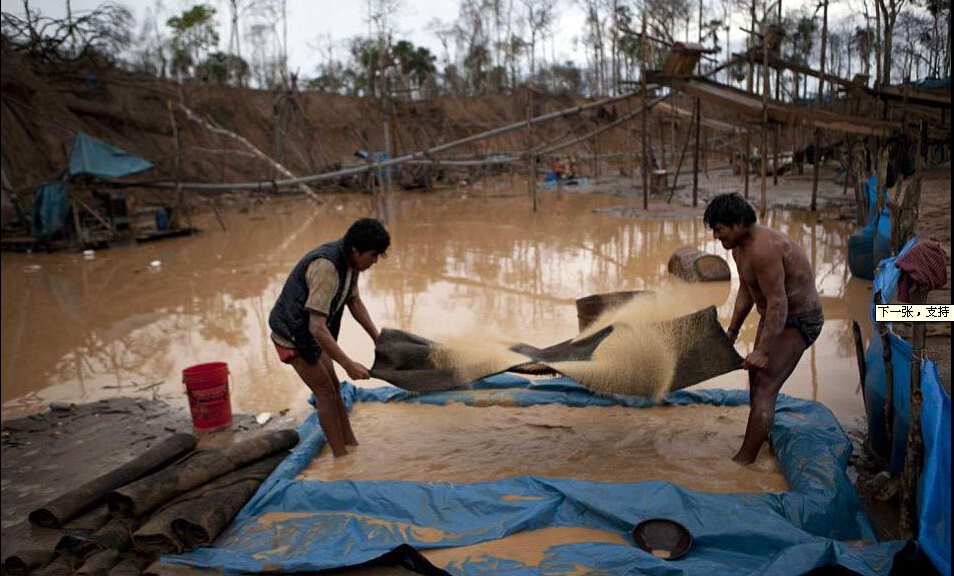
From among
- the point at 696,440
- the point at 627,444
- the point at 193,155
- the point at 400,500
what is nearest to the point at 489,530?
the point at 400,500

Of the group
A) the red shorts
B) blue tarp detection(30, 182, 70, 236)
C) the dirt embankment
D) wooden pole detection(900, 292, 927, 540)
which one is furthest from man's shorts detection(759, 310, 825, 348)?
blue tarp detection(30, 182, 70, 236)

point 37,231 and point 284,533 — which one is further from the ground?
point 37,231

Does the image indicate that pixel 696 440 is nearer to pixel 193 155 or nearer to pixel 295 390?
pixel 295 390

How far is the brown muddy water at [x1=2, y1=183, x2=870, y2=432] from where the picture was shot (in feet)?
18.6

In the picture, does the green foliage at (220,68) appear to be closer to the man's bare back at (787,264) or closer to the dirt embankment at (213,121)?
the dirt embankment at (213,121)

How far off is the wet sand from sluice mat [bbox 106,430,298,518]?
0.30m

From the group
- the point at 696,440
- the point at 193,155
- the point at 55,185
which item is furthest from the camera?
the point at 193,155

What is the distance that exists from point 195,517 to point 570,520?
1.83m

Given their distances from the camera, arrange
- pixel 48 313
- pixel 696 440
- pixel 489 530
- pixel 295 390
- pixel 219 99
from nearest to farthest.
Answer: pixel 489 530
pixel 696 440
pixel 295 390
pixel 48 313
pixel 219 99

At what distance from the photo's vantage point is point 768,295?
3.34 m

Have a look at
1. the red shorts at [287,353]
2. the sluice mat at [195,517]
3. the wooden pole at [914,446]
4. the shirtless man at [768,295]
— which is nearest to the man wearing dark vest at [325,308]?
the red shorts at [287,353]

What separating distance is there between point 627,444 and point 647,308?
41.8 inches

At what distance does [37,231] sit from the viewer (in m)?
13.2

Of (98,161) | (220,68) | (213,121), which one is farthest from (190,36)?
(98,161)
